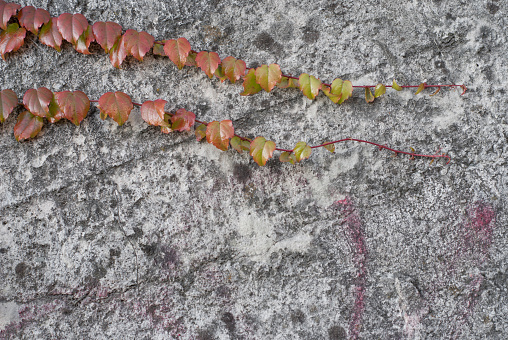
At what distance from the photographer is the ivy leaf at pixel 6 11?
1311 millimetres

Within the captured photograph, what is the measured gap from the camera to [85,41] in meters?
1.34

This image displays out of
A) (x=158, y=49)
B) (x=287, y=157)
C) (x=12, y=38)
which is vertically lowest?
(x=287, y=157)

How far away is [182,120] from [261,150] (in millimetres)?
354

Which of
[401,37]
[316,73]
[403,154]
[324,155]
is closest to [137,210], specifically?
[324,155]

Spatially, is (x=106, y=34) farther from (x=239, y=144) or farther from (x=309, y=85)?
(x=309, y=85)

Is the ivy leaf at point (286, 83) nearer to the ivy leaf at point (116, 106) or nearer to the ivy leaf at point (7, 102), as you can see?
the ivy leaf at point (116, 106)

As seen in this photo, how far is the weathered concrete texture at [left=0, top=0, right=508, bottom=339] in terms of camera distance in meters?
1.34

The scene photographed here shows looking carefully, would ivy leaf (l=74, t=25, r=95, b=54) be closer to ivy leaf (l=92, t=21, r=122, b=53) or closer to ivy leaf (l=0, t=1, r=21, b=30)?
ivy leaf (l=92, t=21, r=122, b=53)

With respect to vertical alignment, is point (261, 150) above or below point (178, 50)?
below

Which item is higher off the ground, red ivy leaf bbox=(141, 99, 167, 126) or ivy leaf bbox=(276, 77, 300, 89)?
ivy leaf bbox=(276, 77, 300, 89)

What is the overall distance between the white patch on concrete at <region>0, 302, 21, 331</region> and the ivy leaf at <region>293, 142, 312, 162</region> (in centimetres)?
135

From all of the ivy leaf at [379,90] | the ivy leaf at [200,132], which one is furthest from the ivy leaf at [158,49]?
the ivy leaf at [379,90]

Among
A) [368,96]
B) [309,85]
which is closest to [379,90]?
[368,96]

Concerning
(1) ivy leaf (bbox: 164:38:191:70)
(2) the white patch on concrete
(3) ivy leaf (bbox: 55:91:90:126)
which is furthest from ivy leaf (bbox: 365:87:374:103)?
(2) the white patch on concrete
